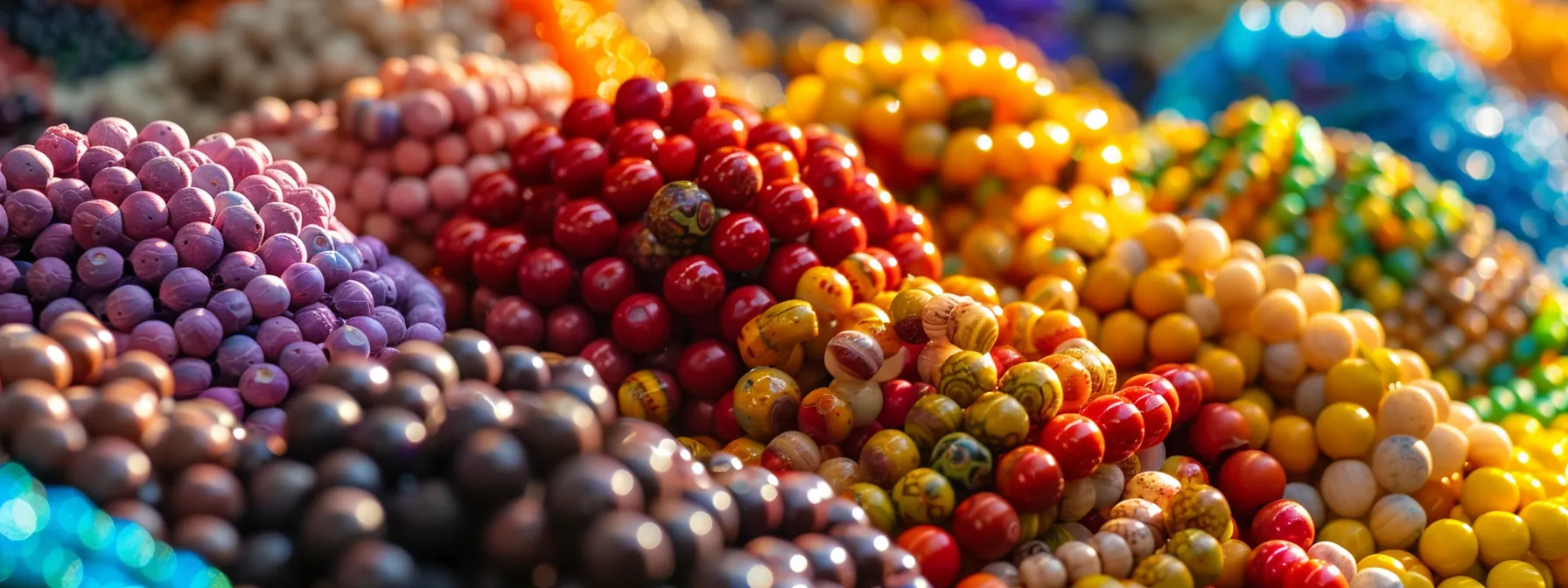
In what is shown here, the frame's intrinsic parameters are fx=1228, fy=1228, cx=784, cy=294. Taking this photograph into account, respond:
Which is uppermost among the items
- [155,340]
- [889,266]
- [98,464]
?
[889,266]

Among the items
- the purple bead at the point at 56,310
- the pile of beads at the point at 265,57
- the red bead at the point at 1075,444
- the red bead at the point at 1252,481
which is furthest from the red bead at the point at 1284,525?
the pile of beads at the point at 265,57

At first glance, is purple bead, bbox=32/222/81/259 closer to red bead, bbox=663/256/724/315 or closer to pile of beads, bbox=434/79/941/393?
pile of beads, bbox=434/79/941/393

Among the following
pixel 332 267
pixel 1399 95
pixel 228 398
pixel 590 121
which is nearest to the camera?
pixel 228 398

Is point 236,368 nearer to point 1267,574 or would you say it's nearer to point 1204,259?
point 1267,574

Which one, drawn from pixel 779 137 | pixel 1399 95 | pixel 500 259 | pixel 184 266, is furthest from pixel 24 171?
pixel 1399 95

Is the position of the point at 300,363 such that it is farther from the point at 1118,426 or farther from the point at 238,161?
the point at 1118,426

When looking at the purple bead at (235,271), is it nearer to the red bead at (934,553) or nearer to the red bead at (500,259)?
the red bead at (500,259)
